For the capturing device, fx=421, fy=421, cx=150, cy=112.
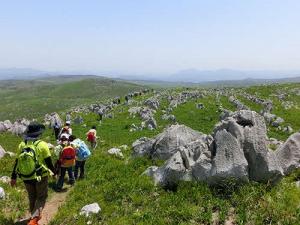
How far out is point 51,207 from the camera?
59.8ft

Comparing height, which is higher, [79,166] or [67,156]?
[67,156]

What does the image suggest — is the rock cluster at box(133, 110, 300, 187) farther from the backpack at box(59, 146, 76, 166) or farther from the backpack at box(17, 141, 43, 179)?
the backpack at box(17, 141, 43, 179)

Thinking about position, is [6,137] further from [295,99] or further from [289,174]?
[295,99]

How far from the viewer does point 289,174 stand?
1923cm

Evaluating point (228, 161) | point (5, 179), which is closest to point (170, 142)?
point (228, 161)

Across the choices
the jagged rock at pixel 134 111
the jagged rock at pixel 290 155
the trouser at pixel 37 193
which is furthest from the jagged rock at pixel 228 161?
the jagged rock at pixel 134 111

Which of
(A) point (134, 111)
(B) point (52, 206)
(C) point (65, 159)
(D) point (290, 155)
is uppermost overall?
(D) point (290, 155)

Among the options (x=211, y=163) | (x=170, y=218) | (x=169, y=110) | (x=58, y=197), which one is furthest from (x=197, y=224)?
(x=169, y=110)

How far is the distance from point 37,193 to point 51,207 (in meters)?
2.81

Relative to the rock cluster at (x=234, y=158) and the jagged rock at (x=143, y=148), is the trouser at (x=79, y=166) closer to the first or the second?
the rock cluster at (x=234, y=158)

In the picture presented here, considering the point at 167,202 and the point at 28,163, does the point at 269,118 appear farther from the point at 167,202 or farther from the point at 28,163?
the point at 28,163

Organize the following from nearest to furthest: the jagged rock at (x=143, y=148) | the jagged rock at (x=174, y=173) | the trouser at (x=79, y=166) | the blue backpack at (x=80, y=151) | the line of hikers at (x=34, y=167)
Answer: the line of hikers at (x=34, y=167)
the jagged rock at (x=174, y=173)
the blue backpack at (x=80, y=151)
the trouser at (x=79, y=166)
the jagged rock at (x=143, y=148)

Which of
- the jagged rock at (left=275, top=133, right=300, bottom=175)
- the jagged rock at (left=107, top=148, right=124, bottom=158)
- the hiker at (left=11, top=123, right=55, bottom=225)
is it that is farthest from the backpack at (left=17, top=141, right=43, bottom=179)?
the jagged rock at (left=107, top=148, right=124, bottom=158)

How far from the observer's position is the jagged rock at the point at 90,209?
16.6 m
